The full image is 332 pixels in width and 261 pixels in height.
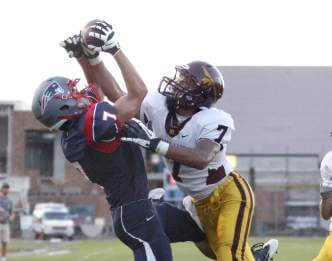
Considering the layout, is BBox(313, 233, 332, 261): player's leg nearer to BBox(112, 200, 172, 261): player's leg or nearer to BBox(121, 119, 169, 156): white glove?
BBox(112, 200, 172, 261): player's leg

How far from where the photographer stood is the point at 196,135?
6285 mm

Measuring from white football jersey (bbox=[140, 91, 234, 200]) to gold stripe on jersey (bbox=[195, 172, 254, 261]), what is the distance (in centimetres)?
9

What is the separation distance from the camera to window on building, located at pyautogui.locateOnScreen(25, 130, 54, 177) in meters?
56.2

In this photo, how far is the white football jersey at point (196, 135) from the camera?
6246mm

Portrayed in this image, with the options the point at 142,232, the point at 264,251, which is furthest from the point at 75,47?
the point at 264,251

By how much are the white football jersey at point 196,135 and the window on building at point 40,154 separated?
1969 inches

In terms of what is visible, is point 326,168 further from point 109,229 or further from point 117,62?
point 109,229

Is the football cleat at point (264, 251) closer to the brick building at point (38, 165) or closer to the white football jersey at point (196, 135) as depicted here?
the white football jersey at point (196, 135)

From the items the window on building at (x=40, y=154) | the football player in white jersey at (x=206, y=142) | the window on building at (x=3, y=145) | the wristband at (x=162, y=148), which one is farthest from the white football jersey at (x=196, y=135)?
the window on building at (x=3, y=145)

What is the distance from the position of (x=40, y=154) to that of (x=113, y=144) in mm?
51882

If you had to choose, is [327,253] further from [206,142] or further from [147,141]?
[147,141]

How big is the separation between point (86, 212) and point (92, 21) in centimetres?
4287

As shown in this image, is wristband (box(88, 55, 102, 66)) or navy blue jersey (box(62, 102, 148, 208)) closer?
navy blue jersey (box(62, 102, 148, 208))

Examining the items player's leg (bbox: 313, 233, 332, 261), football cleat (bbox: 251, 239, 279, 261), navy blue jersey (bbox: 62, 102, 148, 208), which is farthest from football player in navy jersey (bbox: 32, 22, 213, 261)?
player's leg (bbox: 313, 233, 332, 261)
